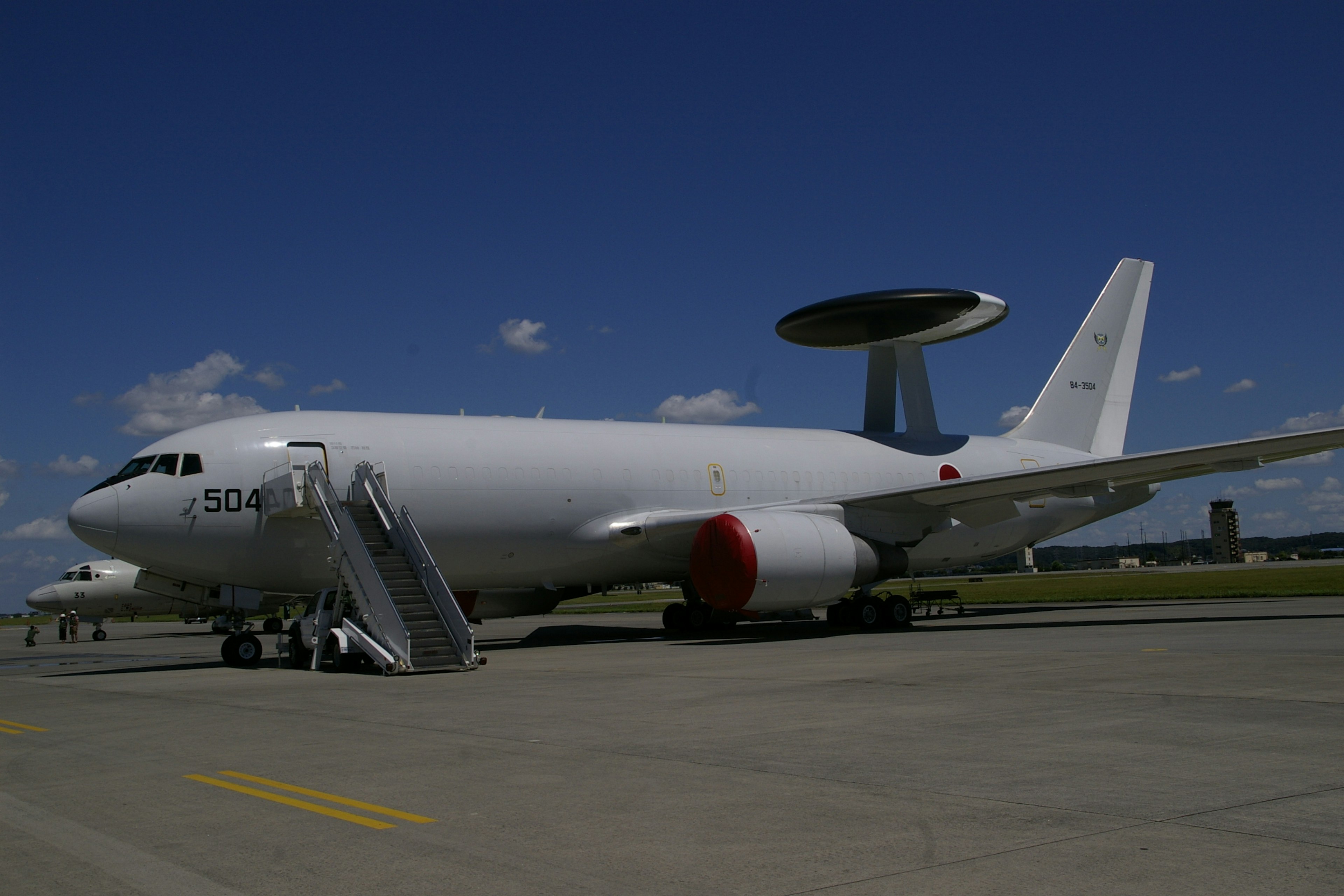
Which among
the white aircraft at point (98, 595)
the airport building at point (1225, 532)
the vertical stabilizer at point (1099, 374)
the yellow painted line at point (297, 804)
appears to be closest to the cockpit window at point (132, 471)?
the yellow painted line at point (297, 804)

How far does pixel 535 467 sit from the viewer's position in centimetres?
2023

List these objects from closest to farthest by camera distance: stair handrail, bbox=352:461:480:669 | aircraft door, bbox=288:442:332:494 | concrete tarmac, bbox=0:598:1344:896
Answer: concrete tarmac, bbox=0:598:1344:896
stair handrail, bbox=352:461:480:669
aircraft door, bbox=288:442:332:494

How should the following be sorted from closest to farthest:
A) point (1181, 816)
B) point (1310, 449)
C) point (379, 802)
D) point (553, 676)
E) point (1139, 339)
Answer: point (1181, 816) → point (379, 802) → point (553, 676) → point (1310, 449) → point (1139, 339)

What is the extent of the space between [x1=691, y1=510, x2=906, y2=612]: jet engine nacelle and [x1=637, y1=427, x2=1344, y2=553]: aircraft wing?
0.73 m

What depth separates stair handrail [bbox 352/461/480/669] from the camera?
1584 centimetres

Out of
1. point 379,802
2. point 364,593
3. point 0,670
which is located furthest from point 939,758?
point 0,670

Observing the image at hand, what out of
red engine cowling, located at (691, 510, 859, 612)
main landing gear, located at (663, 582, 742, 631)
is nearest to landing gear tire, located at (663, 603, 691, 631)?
main landing gear, located at (663, 582, 742, 631)

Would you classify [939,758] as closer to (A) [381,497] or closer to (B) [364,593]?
(B) [364,593]

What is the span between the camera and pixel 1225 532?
353ft

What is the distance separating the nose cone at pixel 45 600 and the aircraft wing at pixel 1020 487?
2984cm

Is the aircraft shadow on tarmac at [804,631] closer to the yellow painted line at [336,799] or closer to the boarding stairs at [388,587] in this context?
the boarding stairs at [388,587]

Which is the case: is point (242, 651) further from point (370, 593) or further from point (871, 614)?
point (871, 614)

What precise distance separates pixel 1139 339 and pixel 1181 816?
27.9 meters

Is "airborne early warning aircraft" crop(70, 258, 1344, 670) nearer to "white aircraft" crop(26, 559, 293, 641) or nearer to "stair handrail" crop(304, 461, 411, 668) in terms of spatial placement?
"stair handrail" crop(304, 461, 411, 668)
